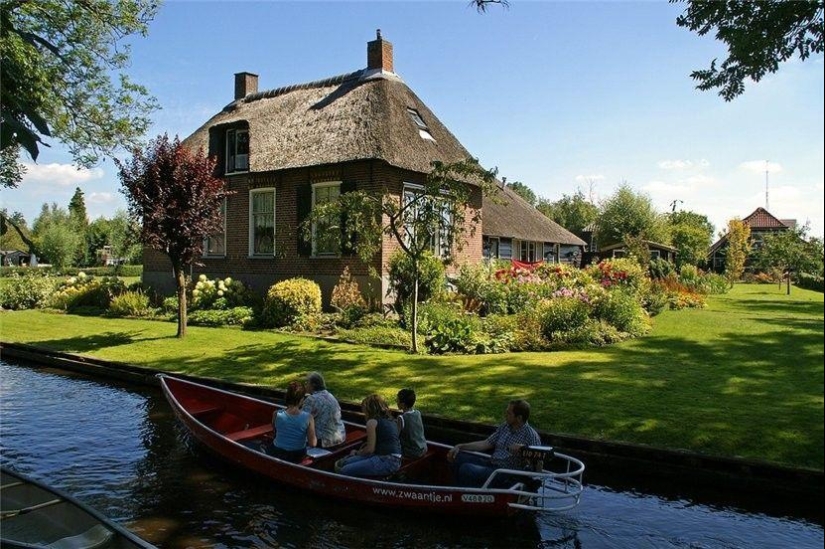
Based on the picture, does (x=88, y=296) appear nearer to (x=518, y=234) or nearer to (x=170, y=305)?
(x=170, y=305)

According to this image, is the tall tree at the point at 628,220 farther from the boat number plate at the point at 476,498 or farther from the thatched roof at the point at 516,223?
the boat number plate at the point at 476,498

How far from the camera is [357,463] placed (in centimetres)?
737

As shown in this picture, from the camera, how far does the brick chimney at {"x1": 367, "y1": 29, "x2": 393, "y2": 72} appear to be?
2333 cm

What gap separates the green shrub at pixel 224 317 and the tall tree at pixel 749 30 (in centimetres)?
1499

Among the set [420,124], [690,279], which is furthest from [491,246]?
[690,279]

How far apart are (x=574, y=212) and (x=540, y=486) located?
71709 millimetres

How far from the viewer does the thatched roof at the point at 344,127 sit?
2012cm

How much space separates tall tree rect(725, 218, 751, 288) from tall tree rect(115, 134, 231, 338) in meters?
38.8

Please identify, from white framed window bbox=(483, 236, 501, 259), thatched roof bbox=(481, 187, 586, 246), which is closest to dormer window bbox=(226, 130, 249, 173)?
thatched roof bbox=(481, 187, 586, 246)

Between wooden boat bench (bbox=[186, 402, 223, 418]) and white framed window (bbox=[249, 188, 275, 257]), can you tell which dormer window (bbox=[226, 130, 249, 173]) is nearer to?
white framed window (bbox=[249, 188, 275, 257])

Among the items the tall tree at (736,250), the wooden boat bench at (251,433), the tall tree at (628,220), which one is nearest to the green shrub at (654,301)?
the wooden boat bench at (251,433)

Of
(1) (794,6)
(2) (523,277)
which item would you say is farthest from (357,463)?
(2) (523,277)

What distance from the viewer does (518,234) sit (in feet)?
105

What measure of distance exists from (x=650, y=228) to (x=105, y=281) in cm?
4667
